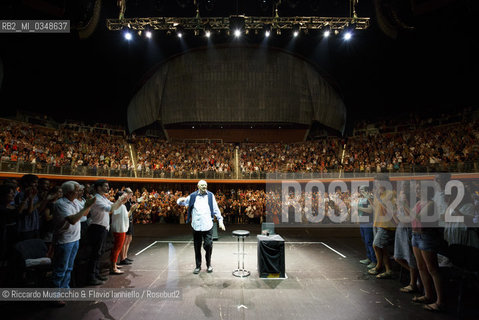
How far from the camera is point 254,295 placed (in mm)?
3961

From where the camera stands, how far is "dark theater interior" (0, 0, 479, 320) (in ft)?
11.9

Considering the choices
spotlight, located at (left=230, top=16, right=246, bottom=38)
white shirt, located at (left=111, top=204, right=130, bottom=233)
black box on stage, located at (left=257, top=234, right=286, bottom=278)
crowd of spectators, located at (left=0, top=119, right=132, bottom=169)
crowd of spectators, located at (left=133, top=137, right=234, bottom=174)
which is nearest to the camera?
black box on stage, located at (left=257, top=234, right=286, bottom=278)

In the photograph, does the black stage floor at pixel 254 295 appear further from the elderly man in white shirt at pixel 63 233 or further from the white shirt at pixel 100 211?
the white shirt at pixel 100 211

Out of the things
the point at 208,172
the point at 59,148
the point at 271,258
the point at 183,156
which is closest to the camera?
the point at 271,258

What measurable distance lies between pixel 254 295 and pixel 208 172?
40.8ft

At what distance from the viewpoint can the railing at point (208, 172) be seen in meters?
11.7

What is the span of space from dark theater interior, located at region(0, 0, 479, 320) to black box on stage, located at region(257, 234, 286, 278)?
36mm

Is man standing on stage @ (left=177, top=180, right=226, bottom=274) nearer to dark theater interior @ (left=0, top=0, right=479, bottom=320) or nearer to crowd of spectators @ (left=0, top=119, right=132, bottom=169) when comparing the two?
dark theater interior @ (left=0, top=0, right=479, bottom=320)

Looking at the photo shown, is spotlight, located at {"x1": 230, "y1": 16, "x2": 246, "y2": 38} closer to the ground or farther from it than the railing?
farther from it

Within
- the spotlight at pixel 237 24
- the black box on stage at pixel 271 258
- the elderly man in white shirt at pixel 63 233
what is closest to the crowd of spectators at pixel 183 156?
the spotlight at pixel 237 24

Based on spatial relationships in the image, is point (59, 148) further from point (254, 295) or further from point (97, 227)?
point (254, 295)

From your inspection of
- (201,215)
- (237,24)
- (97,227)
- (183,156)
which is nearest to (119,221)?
(97,227)

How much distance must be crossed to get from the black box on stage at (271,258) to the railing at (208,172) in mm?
10979

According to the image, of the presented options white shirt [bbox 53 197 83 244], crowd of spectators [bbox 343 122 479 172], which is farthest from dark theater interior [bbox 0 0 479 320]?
crowd of spectators [bbox 343 122 479 172]
